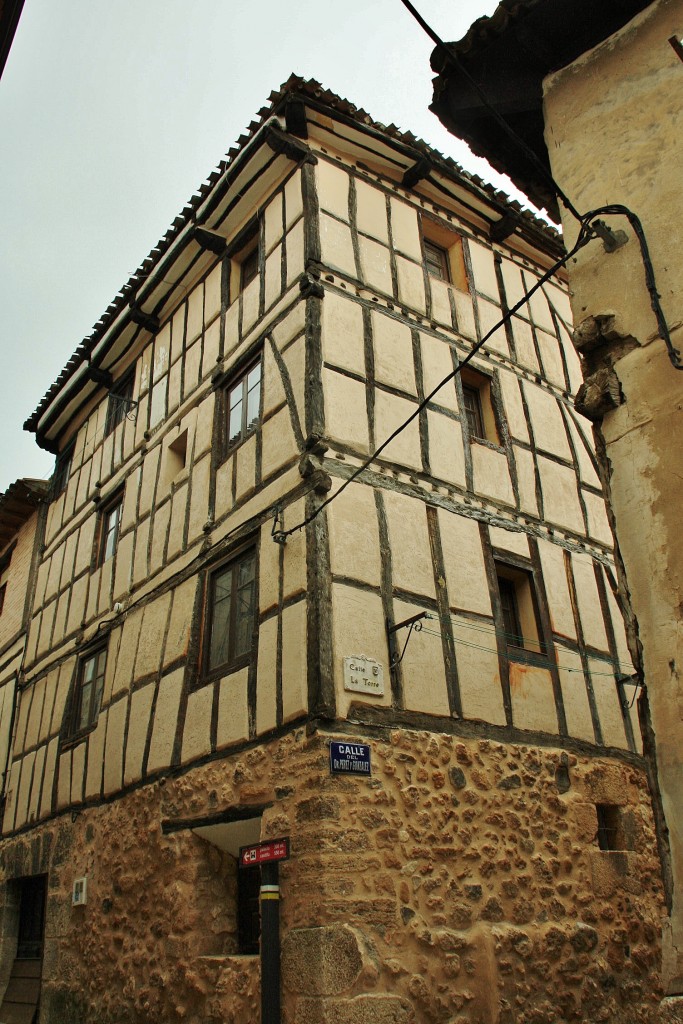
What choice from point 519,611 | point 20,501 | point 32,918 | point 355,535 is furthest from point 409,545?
point 20,501

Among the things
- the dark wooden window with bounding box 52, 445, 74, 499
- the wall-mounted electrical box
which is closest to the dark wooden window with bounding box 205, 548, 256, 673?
the wall-mounted electrical box

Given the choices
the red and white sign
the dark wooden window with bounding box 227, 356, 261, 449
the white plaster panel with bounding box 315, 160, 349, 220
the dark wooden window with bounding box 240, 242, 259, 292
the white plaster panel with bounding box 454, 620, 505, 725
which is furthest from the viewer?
the dark wooden window with bounding box 240, 242, 259, 292

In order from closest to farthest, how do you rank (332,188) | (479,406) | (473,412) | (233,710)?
(233,710)
(332,188)
(473,412)
(479,406)

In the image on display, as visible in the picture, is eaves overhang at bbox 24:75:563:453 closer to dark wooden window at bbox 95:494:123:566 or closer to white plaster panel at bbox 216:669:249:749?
dark wooden window at bbox 95:494:123:566

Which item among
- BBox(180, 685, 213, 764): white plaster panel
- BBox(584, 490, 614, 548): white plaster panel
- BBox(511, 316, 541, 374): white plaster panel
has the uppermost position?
BBox(511, 316, 541, 374): white plaster panel

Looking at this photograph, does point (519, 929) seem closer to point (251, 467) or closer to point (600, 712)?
point (600, 712)

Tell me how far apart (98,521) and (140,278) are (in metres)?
3.39

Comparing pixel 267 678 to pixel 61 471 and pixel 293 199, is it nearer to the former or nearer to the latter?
pixel 293 199

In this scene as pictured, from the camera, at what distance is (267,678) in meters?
6.45

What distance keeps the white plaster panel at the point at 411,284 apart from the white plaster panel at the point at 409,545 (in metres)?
2.56

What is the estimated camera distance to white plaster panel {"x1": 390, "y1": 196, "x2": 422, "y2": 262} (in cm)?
905

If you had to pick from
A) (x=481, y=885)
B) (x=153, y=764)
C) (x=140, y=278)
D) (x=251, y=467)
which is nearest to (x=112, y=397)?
(x=140, y=278)

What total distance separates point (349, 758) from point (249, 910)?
1912 millimetres

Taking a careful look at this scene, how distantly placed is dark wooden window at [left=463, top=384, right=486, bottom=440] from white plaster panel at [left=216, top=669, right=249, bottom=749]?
366cm
